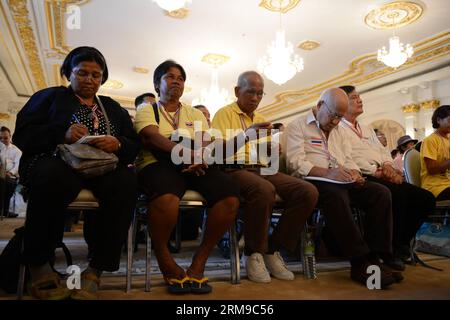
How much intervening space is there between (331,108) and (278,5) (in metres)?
3.87

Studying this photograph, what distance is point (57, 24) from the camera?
19.9ft

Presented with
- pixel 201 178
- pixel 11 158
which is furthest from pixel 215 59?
pixel 201 178

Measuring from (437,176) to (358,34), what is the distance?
14.9 feet

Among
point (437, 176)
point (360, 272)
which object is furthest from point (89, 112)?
point (437, 176)

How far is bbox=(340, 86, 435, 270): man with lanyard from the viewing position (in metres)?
2.25

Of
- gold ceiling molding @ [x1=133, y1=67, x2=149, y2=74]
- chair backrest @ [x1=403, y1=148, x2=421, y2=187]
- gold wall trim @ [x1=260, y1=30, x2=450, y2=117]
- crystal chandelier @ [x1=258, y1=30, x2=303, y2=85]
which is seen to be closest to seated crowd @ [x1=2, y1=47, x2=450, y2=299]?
chair backrest @ [x1=403, y1=148, x2=421, y2=187]

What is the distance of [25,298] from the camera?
1343mm

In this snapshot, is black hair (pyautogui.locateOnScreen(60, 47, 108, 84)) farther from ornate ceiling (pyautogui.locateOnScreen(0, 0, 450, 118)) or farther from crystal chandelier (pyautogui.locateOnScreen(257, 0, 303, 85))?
crystal chandelier (pyautogui.locateOnScreen(257, 0, 303, 85))

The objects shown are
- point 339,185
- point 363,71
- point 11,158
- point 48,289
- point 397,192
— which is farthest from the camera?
point 363,71

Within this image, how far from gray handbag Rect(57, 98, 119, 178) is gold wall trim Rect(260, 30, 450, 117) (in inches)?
271

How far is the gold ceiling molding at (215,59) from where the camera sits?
722cm

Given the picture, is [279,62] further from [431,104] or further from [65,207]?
[65,207]

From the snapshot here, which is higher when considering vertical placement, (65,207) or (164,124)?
(164,124)

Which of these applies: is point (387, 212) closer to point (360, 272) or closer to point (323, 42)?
point (360, 272)
